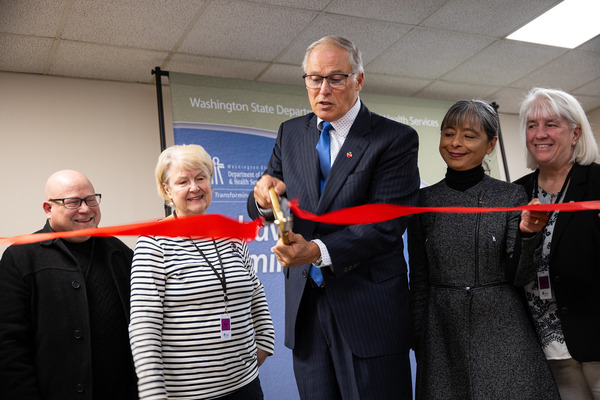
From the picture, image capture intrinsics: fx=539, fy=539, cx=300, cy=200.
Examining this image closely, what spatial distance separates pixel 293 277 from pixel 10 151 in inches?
139

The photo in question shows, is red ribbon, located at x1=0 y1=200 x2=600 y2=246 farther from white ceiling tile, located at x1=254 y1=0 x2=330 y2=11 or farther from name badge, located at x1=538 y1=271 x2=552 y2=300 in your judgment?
white ceiling tile, located at x1=254 y1=0 x2=330 y2=11

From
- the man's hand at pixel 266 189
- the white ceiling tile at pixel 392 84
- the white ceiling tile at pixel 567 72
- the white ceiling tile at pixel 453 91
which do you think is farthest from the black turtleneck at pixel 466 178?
the white ceiling tile at pixel 567 72

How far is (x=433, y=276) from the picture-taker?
6.40 ft

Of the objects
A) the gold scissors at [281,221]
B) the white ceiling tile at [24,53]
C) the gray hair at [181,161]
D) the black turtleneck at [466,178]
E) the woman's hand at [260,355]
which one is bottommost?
the woman's hand at [260,355]

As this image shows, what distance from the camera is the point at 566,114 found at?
2168 millimetres

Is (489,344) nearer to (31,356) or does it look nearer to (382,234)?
(382,234)

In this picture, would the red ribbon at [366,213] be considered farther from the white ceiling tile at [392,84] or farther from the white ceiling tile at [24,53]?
the white ceiling tile at [392,84]

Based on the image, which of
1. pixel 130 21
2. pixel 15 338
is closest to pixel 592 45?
pixel 130 21

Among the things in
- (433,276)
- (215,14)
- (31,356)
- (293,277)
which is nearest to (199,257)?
(293,277)

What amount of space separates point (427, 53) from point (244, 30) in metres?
1.73

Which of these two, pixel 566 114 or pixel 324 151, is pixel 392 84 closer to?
pixel 566 114

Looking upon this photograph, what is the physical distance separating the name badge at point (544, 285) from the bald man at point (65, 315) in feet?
5.11

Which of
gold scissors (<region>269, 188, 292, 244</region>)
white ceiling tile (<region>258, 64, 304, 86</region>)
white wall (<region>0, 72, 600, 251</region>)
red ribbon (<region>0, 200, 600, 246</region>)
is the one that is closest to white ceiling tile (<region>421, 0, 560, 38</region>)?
white ceiling tile (<region>258, 64, 304, 86</region>)

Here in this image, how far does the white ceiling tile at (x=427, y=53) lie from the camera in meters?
4.59
